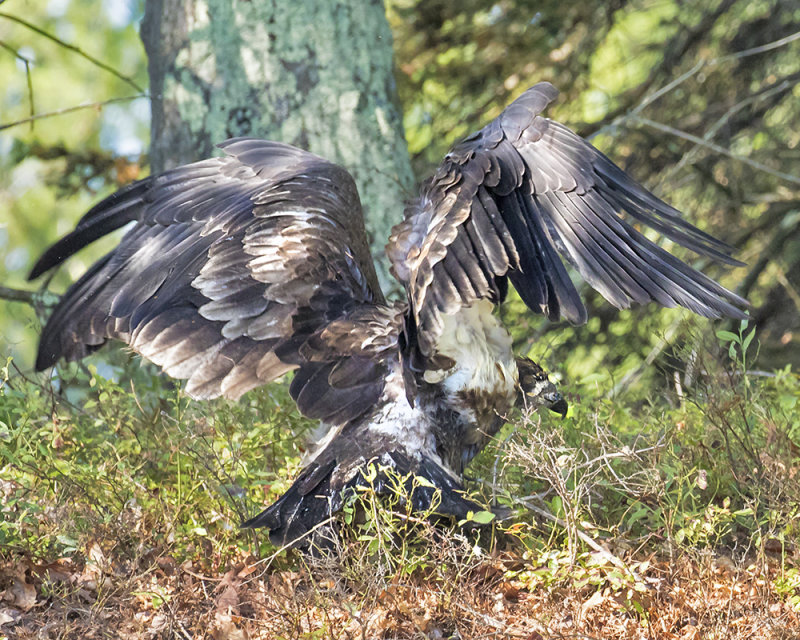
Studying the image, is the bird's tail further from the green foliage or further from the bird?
the green foliage

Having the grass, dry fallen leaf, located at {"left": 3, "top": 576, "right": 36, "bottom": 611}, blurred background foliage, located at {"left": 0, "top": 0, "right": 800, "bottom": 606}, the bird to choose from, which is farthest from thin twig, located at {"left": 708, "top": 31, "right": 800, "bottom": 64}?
dry fallen leaf, located at {"left": 3, "top": 576, "right": 36, "bottom": 611}

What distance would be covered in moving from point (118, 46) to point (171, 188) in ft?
29.9

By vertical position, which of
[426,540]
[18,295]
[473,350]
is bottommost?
[426,540]

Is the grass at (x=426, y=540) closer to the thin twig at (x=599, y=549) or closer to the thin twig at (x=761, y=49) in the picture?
the thin twig at (x=599, y=549)

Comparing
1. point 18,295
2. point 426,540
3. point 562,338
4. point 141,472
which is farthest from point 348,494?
point 562,338

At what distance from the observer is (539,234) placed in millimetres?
3369

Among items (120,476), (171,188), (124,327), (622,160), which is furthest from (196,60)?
(622,160)

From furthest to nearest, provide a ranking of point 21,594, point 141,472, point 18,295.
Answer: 1. point 18,295
2. point 141,472
3. point 21,594

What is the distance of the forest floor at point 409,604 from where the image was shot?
3.02 m

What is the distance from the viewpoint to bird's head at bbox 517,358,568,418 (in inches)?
163

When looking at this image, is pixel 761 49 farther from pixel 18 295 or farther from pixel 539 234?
pixel 18 295

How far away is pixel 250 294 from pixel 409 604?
4.55ft

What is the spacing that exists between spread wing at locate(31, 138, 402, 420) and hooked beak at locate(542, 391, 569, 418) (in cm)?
78

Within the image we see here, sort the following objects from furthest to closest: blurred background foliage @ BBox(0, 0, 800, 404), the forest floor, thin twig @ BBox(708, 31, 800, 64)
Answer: blurred background foliage @ BBox(0, 0, 800, 404), thin twig @ BBox(708, 31, 800, 64), the forest floor
